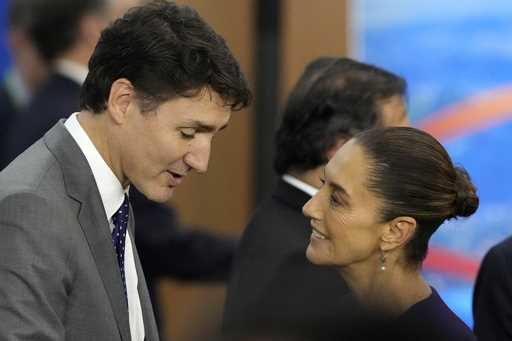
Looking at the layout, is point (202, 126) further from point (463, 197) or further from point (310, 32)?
point (310, 32)

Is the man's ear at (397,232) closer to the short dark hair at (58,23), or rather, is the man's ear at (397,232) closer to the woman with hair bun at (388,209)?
the woman with hair bun at (388,209)

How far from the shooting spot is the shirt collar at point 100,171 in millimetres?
2502

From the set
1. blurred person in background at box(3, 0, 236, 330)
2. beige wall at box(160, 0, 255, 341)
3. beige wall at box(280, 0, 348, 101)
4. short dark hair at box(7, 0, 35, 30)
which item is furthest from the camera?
beige wall at box(160, 0, 255, 341)

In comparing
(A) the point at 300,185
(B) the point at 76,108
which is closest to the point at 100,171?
(A) the point at 300,185

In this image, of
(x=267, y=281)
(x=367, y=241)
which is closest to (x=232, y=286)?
(x=267, y=281)

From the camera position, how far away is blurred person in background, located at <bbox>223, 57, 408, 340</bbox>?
2912mm

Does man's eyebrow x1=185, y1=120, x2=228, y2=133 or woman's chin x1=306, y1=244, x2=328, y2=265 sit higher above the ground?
man's eyebrow x1=185, y1=120, x2=228, y2=133

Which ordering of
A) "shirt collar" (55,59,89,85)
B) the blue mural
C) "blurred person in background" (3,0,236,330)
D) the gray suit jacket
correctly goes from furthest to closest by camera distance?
the blue mural, "shirt collar" (55,59,89,85), "blurred person in background" (3,0,236,330), the gray suit jacket

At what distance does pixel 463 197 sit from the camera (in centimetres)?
254

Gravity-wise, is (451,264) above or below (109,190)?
below

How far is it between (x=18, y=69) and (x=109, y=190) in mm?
3511

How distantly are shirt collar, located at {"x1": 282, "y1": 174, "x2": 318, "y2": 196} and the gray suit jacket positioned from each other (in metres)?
0.79

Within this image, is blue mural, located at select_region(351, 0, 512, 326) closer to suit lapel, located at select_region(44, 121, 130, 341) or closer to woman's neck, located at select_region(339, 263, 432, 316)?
woman's neck, located at select_region(339, 263, 432, 316)

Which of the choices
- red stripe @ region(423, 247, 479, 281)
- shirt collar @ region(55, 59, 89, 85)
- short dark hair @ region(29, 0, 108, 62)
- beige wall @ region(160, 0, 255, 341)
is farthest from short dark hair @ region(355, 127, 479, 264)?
beige wall @ region(160, 0, 255, 341)
